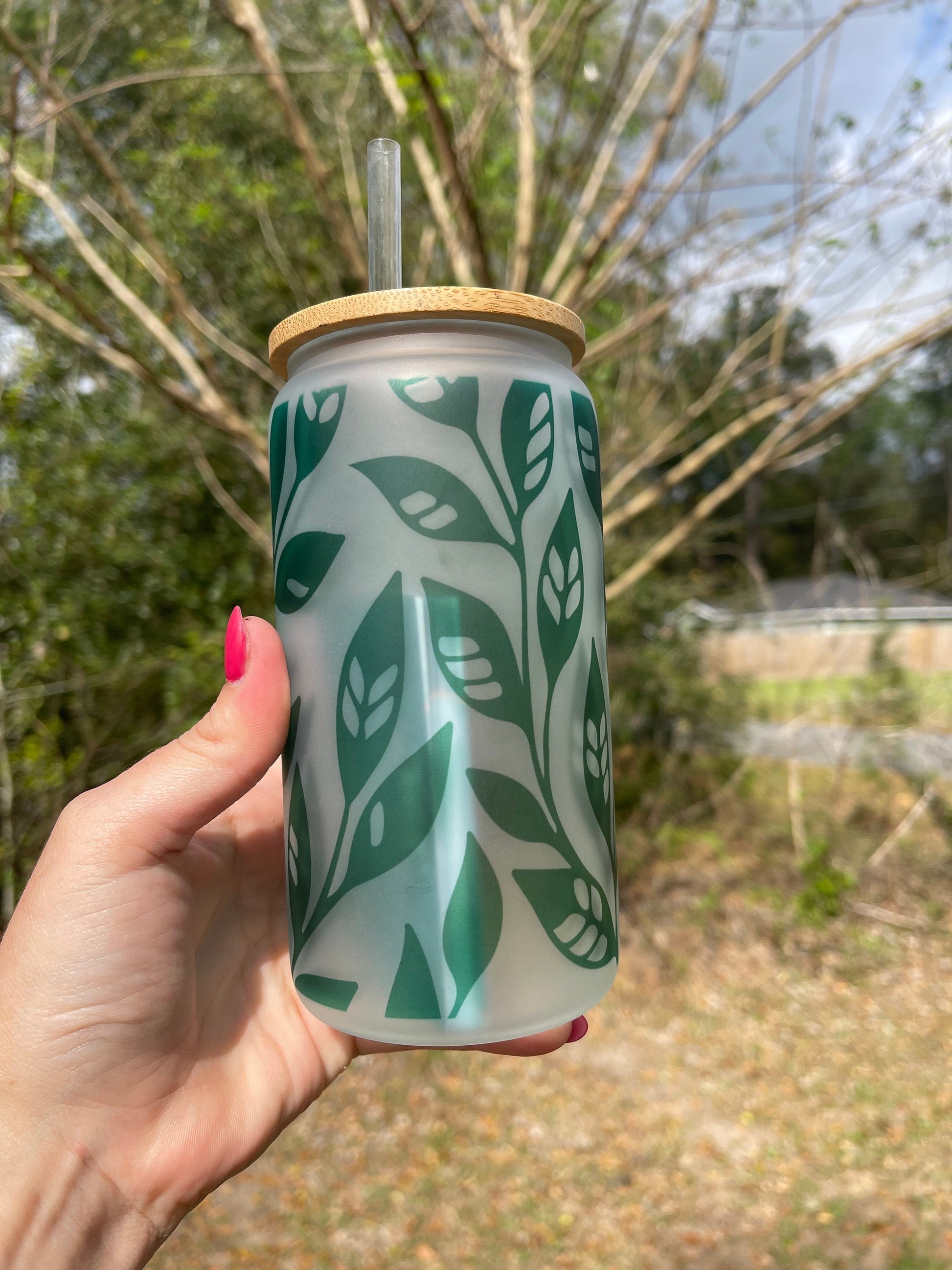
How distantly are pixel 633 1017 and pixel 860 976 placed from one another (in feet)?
4.01

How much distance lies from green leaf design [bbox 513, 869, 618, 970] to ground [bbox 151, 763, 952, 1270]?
256 cm

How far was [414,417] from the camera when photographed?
1.00 meters

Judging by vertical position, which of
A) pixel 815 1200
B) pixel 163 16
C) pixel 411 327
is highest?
pixel 163 16

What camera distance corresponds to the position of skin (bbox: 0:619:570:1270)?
1.11 m

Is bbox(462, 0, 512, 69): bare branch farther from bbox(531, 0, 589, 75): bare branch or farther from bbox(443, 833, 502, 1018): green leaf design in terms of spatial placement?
bbox(443, 833, 502, 1018): green leaf design

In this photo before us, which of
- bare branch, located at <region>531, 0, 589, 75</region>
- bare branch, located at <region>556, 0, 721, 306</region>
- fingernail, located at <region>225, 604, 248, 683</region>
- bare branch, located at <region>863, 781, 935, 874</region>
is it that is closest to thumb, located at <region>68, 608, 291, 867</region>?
fingernail, located at <region>225, 604, 248, 683</region>

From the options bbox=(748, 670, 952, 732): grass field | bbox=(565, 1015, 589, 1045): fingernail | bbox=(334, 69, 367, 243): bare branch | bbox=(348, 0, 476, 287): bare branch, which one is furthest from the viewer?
bbox=(748, 670, 952, 732): grass field

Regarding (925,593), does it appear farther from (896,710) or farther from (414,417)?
(414,417)

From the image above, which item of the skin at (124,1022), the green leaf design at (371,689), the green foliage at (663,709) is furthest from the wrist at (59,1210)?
the green foliage at (663,709)

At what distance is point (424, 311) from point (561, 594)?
37 centimetres

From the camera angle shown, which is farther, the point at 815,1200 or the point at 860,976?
the point at 860,976

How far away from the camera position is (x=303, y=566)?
1079mm

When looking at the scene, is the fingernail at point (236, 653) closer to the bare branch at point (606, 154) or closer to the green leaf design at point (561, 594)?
the green leaf design at point (561, 594)

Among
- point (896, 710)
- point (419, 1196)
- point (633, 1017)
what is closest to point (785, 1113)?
point (633, 1017)
